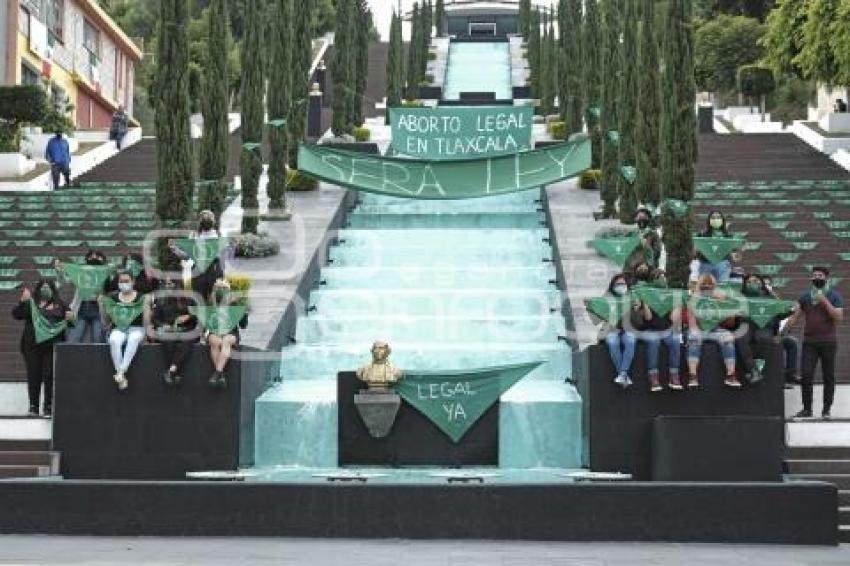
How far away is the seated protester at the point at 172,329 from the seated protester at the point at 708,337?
5.91 metres

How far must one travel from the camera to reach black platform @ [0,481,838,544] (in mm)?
16281

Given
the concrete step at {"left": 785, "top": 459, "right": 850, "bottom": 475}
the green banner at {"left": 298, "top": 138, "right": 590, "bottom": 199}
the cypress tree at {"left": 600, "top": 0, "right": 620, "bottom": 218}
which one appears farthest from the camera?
the cypress tree at {"left": 600, "top": 0, "right": 620, "bottom": 218}

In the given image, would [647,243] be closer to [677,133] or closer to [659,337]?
[677,133]

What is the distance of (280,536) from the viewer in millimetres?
16484

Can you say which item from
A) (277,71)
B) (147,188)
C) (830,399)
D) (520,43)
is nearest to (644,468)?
(830,399)

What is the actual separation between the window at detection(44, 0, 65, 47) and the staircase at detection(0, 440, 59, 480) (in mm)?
39997

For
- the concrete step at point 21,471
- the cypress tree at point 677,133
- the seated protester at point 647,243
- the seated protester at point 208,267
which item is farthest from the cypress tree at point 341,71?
the concrete step at point 21,471

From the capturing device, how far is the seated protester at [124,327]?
19406mm

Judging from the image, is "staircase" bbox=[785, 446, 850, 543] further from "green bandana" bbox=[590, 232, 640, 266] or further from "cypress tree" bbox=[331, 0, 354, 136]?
"cypress tree" bbox=[331, 0, 354, 136]

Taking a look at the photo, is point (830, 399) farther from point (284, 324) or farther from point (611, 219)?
point (611, 219)

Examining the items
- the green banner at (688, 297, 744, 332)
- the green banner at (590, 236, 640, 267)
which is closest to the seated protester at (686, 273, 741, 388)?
the green banner at (688, 297, 744, 332)

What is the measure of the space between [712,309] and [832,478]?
7.76 ft

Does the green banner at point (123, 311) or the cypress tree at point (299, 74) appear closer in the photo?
the green banner at point (123, 311)

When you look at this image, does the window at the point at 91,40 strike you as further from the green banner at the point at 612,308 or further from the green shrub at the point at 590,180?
the green banner at the point at 612,308
